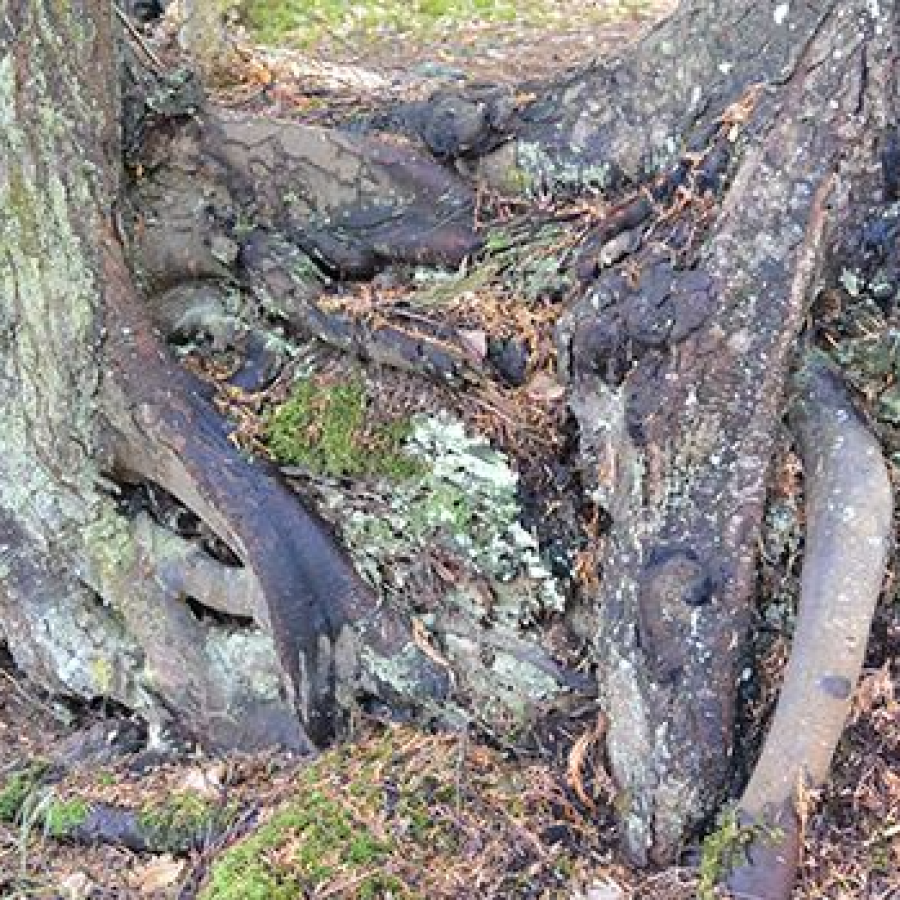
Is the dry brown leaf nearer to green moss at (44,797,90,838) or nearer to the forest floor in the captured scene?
the forest floor

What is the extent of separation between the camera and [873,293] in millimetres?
3383

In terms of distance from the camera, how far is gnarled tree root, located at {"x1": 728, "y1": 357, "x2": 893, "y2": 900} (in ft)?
9.73

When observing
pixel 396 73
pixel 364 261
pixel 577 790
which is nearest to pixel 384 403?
pixel 364 261

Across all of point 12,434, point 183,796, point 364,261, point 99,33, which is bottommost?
point 183,796

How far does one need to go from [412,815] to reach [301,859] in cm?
31

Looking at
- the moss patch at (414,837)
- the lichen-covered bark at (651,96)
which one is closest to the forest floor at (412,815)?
the moss patch at (414,837)

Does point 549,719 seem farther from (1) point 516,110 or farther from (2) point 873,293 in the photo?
(1) point 516,110

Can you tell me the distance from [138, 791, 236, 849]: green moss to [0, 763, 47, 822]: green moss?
498 mm

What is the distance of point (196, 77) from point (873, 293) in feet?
7.55

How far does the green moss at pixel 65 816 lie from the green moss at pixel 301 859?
26.3 inches

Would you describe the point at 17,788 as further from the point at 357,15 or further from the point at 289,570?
the point at 357,15

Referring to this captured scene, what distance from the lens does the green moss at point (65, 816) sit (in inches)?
150

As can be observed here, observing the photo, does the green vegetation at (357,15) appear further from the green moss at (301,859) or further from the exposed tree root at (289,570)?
the green moss at (301,859)

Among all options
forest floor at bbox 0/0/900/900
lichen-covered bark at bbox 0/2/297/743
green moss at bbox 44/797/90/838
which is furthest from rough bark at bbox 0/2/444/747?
green moss at bbox 44/797/90/838
